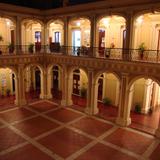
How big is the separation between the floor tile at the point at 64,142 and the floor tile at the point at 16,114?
13.6ft

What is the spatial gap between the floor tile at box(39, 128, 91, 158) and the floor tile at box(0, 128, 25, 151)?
62.8 inches

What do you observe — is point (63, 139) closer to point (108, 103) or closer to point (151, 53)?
point (108, 103)

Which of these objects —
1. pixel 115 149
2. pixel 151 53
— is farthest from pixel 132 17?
pixel 115 149

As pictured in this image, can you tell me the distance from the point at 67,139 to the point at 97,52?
7.57 m

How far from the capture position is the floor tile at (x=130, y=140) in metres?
12.3

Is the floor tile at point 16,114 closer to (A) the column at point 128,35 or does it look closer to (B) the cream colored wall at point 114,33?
(A) the column at point 128,35

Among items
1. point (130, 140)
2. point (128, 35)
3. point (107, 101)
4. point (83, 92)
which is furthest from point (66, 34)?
point (130, 140)

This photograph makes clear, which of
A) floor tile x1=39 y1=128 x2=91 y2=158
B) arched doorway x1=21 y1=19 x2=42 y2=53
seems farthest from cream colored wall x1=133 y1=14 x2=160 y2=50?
arched doorway x1=21 y1=19 x2=42 y2=53

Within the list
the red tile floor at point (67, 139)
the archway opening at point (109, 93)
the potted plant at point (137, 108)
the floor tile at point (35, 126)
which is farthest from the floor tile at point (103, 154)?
the potted plant at point (137, 108)

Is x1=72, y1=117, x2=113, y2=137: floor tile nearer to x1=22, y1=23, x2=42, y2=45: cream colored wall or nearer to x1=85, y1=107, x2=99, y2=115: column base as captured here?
x1=85, y1=107, x2=99, y2=115: column base

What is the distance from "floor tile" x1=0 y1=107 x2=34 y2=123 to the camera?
16148 millimetres

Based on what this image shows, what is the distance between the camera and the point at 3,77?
22156mm

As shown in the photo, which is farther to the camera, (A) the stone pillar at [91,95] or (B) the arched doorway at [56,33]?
(B) the arched doorway at [56,33]

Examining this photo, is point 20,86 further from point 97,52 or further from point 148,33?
point 148,33
